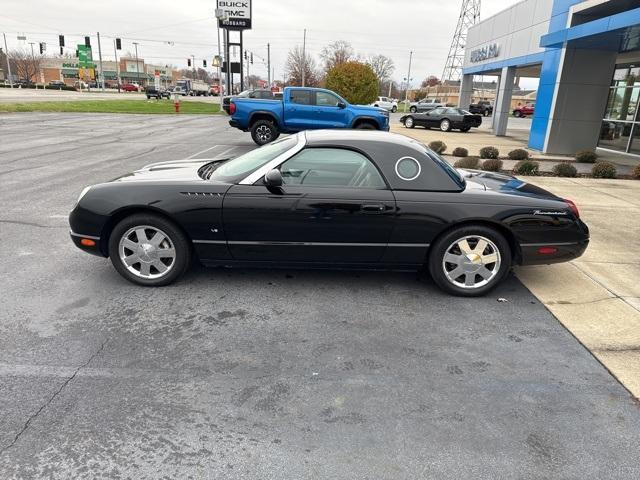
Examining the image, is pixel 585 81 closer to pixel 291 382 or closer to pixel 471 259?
pixel 471 259

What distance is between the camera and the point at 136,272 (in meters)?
4.36

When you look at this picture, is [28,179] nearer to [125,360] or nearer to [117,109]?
[125,360]

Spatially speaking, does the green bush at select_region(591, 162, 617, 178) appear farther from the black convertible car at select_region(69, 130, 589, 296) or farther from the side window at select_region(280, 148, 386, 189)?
the side window at select_region(280, 148, 386, 189)

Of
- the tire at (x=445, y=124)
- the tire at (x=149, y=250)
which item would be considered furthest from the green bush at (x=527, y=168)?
the tire at (x=445, y=124)

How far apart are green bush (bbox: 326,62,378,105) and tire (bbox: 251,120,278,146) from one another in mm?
23224

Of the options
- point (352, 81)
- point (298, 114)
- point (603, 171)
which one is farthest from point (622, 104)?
point (352, 81)

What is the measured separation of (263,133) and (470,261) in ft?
38.7

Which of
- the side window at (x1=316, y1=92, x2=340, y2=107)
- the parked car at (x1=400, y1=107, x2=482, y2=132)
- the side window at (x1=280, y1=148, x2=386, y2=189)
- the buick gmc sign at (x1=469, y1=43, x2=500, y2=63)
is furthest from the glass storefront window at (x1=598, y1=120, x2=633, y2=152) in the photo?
the side window at (x1=280, y1=148, x2=386, y2=189)

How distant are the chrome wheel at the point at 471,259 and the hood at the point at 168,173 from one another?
8.10 feet

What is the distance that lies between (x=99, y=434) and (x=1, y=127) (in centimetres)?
2117

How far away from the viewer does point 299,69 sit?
2603 inches

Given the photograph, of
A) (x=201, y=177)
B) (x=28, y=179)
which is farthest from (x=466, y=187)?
(x=28, y=179)

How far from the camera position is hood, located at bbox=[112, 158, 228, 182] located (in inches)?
175

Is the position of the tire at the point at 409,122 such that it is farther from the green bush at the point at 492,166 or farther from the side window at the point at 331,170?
the side window at the point at 331,170
